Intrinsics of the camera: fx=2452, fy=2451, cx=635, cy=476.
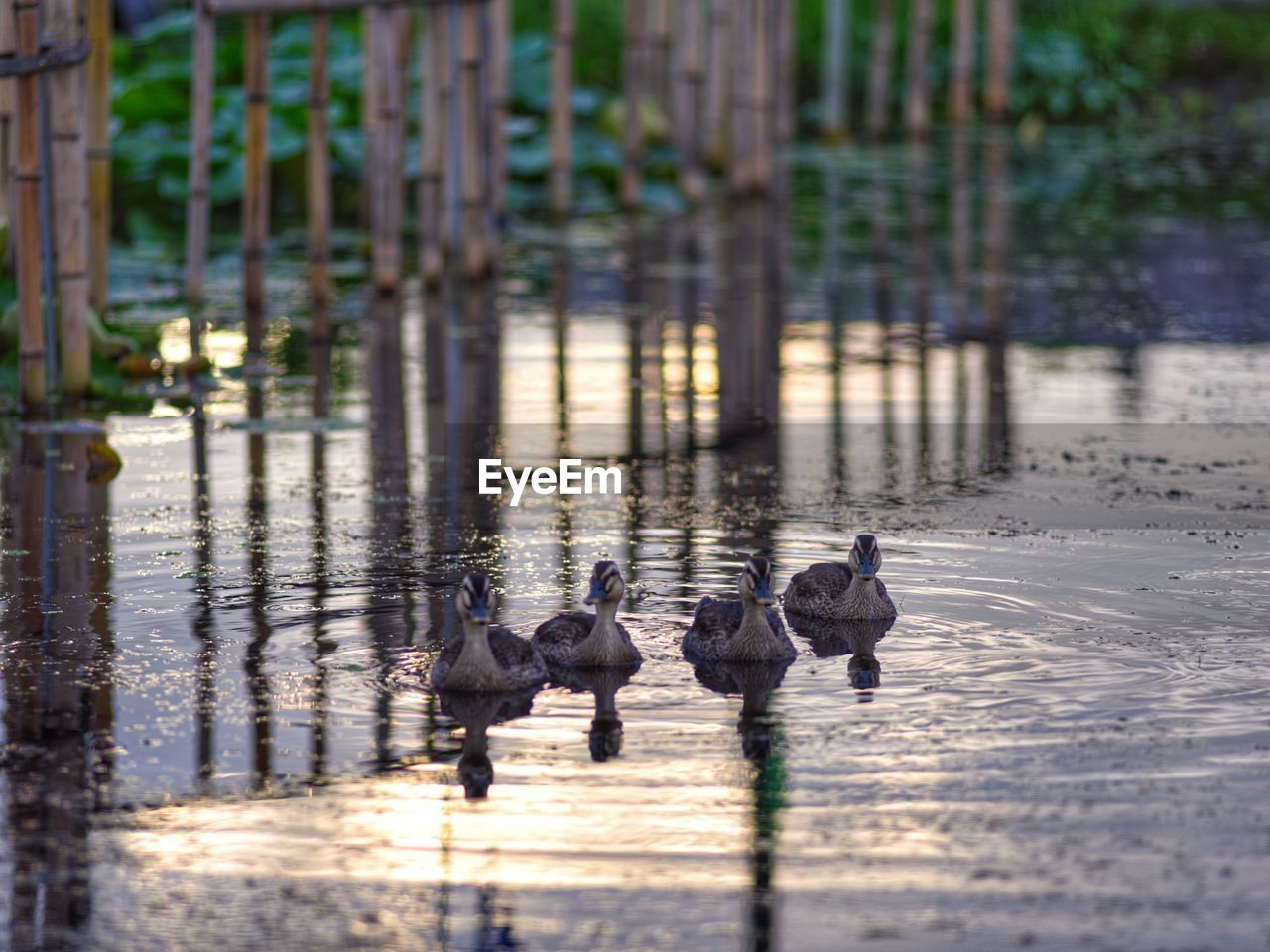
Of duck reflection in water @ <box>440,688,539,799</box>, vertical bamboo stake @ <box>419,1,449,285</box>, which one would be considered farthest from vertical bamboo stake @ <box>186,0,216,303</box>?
duck reflection in water @ <box>440,688,539,799</box>

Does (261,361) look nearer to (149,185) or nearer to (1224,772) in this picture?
(149,185)

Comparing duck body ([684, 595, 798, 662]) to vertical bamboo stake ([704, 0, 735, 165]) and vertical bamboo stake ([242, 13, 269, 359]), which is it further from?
vertical bamboo stake ([704, 0, 735, 165])

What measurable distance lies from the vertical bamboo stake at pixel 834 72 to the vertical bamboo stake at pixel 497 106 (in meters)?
7.73

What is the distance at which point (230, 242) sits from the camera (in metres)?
16.9

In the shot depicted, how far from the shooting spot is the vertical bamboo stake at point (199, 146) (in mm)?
12461

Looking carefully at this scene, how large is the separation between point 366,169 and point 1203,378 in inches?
287

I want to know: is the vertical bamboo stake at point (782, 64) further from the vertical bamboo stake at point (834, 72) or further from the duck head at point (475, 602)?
the duck head at point (475, 602)

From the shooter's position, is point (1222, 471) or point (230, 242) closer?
point (1222, 471)

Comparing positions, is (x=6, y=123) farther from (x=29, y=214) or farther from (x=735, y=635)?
(x=735, y=635)

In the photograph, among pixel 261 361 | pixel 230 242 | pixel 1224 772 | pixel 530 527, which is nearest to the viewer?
pixel 1224 772

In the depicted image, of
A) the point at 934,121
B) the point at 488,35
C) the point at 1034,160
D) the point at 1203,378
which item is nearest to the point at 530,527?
the point at 1203,378

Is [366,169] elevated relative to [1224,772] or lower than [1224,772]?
elevated

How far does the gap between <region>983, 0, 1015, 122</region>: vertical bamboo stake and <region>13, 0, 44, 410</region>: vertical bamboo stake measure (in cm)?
1556

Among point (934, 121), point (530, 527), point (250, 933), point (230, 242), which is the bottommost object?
point (250, 933)
